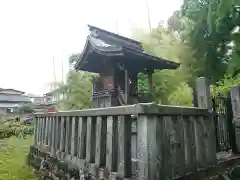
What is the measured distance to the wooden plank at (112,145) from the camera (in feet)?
9.93

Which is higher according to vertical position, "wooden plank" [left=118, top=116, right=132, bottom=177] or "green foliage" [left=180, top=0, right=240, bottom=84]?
"green foliage" [left=180, top=0, right=240, bottom=84]

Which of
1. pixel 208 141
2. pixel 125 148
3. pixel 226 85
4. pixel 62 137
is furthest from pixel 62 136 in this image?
pixel 226 85

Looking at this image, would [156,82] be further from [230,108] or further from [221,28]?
[230,108]

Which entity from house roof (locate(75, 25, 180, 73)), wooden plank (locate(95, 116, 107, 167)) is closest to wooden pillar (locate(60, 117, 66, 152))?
wooden plank (locate(95, 116, 107, 167))

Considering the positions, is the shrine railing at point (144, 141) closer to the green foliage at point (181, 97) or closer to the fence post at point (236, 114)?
the fence post at point (236, 114)

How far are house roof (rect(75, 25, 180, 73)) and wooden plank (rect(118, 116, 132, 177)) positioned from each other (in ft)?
16.3

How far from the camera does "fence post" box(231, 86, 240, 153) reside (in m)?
4.67

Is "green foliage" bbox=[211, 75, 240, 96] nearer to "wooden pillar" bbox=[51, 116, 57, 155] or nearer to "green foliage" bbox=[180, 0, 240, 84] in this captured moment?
"green foliage" bbox=[180, 0, 240, 84]

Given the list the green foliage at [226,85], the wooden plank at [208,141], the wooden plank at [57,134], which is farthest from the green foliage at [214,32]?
the wooden plank at [57,134]

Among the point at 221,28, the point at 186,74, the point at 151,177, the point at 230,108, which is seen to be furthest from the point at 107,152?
the point at 186,74

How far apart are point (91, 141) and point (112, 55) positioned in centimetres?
482

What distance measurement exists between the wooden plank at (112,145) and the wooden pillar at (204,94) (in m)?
1.69

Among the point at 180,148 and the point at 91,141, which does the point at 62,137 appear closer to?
the point at 91,141

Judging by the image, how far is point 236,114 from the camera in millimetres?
4758
